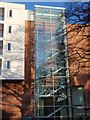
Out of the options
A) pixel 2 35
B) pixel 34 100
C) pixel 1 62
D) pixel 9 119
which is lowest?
pixel 9 119

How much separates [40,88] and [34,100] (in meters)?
1.16

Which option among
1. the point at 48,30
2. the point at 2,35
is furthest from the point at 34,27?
the point at 2,35

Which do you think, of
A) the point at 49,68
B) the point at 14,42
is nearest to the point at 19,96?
the point at 49,68

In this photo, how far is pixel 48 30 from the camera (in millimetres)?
24344

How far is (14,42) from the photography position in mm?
23266

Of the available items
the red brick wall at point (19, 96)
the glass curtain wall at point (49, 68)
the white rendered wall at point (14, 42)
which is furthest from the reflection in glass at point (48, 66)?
the white rendered wall at point (14, 42)

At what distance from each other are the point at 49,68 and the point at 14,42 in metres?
4.02

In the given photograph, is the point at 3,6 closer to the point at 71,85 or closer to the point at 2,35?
the point at 2,35

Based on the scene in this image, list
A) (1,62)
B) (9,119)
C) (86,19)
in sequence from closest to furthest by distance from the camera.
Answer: (86,19) → (9,119) → (1,62)

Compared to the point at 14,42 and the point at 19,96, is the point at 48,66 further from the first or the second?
the point at 14,42

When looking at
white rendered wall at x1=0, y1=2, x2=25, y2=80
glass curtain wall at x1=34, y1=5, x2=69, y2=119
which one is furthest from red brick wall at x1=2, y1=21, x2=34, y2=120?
white rendered wall at x1=0, y1=2, x2=25, y2=80

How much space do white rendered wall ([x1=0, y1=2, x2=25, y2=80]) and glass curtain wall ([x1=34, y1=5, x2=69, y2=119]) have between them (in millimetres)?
1344

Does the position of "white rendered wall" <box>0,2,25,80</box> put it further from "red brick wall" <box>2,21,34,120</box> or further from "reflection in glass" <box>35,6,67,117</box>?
"reflection in glass" <box>35,6,67,117</box>

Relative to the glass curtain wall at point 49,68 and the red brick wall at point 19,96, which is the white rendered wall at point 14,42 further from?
the glass curtain wall at point 49,68
